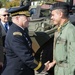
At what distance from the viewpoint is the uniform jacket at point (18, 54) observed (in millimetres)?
4000

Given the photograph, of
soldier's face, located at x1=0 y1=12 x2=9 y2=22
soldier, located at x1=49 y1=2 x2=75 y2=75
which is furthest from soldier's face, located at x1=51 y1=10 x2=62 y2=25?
soldier's face, located at x1=0 y1=12 x2=9 y2=22

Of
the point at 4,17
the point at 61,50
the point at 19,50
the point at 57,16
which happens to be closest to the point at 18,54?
the point at 19,50

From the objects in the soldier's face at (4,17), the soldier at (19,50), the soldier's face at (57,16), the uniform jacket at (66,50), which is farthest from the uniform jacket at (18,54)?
the soldier's face at (4,17)

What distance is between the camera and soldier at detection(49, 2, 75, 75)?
3773 millimetres

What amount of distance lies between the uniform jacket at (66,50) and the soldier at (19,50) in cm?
30

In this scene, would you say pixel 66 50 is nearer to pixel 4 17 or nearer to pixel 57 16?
pixel 57 16

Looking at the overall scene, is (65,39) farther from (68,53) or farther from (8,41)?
(8,41)

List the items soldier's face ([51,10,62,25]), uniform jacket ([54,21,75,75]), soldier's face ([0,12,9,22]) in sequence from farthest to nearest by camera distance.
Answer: soldier's face ([0,12,9,22]) < soldier's face ([51,10,62,25]) < uniform jacket ([54,21,75,75])

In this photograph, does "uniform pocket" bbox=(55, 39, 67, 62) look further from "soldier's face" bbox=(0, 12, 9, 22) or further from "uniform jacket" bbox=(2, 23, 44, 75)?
"soldier's face" bbox=(0, 12, 9, 22)

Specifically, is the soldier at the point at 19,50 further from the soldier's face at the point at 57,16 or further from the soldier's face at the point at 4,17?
the soldier's face at the point at 4,17

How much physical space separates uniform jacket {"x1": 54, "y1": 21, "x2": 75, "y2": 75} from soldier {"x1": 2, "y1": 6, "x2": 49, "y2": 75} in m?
0.30

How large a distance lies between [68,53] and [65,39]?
6.5 inches

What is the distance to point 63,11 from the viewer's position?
4.01m

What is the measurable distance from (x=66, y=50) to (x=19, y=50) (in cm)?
58
